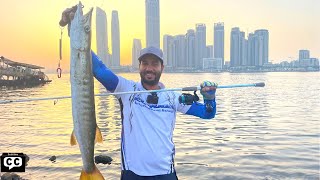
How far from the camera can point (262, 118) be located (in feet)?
92.5

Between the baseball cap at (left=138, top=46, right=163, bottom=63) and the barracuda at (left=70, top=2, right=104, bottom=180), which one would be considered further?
the baseball cap at (left=138, top=46, right=163, bottom=63)

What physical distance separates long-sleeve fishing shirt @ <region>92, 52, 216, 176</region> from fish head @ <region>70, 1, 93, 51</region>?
2.65 ft

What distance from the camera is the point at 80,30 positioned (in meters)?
3.74

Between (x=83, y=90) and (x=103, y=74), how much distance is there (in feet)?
2.51

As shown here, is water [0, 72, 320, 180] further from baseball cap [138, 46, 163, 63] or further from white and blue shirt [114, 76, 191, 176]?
baseball cap [138, 46, 163, 63]

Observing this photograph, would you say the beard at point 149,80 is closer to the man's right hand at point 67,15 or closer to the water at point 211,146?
the man's right hand at point 67,15

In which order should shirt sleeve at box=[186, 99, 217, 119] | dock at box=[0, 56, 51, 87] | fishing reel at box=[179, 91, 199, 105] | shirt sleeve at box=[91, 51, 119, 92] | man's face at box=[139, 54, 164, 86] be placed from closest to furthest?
1. shirt sleeve at box=[91, 51, 119, 92]
2. man's face at box=[139, 54, 164, 86]
3. fishing reel at box=[179, 91, 199, 105]
4. shirt sleeve at box=[186, 99, 217, 119]
5. dock at box=[0, 56, 51, 87]

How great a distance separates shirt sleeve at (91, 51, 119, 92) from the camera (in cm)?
471

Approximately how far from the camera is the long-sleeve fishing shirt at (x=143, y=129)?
187 inches

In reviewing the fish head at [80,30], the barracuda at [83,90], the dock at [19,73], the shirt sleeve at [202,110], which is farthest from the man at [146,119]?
the dock at [19,73]

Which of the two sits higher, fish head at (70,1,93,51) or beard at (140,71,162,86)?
fish head at (70,1,93,51)

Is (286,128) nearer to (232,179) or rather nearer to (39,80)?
(232,179)

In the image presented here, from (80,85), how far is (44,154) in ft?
42.9

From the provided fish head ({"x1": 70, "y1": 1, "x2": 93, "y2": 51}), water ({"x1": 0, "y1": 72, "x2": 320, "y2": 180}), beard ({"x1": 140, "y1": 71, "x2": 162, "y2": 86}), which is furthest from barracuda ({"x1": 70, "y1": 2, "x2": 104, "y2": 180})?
water ({"x1": 0, "y1": 72, "x2": 320, "y2": 180})
